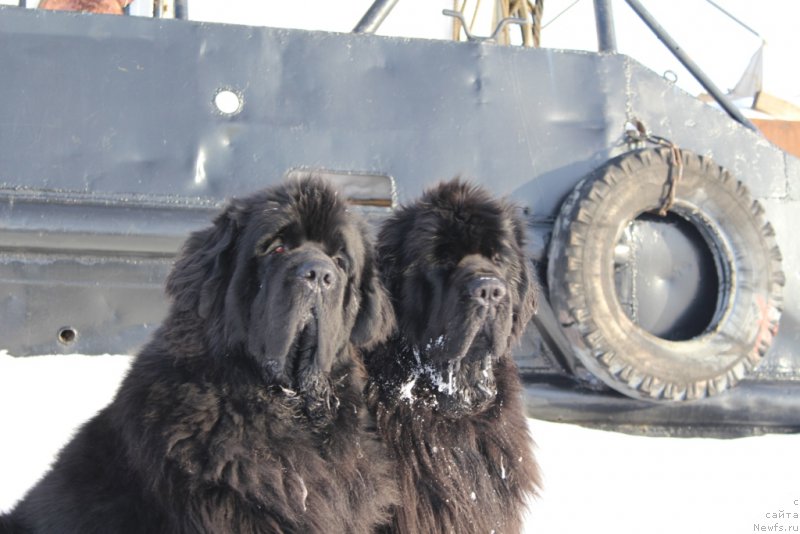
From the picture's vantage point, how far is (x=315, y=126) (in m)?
5.71

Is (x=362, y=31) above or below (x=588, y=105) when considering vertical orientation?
above

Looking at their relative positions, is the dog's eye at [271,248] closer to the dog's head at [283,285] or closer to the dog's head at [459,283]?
the dog's head at [283,285]

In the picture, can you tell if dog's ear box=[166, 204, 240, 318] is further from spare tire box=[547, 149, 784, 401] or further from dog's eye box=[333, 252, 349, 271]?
spare tire box=[547, 149, 784, 401]

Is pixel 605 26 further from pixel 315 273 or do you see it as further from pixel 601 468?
pixel 315 273

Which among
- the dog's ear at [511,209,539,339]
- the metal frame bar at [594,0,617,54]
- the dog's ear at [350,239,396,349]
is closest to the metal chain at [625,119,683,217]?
the metal frame bar at [594,0,617,54]

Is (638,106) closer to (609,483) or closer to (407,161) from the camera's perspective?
(407,161)

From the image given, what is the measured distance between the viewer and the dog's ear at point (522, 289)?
3.71 meters

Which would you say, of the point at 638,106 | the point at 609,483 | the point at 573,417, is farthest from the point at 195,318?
the point at 638,106

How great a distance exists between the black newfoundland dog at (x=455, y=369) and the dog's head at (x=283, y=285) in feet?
1.01

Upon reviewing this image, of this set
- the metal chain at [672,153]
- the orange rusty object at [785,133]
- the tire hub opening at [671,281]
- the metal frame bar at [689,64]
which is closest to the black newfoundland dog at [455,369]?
the metal chain at [672,153]

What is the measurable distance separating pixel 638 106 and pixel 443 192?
114 inches

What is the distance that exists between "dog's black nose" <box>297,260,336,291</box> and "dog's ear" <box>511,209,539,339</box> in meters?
0.97

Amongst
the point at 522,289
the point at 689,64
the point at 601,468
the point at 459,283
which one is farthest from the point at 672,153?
the point at 459,283

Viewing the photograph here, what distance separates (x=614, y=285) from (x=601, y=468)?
107cm
